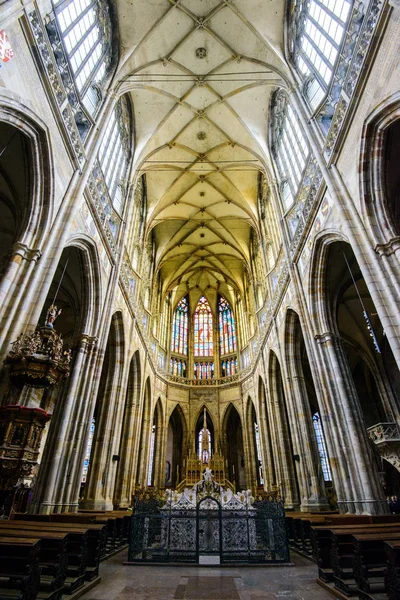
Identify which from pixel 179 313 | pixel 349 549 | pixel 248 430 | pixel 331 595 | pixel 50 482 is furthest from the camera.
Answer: pixel 179 313

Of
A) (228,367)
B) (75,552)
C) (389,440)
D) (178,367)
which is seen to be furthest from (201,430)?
(75,552)

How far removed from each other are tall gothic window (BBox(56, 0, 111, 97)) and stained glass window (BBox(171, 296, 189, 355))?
21987 millimetres

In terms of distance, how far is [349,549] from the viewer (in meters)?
5.25

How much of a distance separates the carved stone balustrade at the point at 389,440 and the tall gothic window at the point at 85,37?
1459cm

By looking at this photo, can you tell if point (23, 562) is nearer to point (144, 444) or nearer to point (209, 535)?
point (209, 535)

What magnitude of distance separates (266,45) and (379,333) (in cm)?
1475

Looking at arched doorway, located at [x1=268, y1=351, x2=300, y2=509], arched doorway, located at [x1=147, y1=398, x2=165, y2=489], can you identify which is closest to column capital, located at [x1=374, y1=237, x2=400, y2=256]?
arched doorway, located at [x1=268, y1=351, x2=300, y2=509]

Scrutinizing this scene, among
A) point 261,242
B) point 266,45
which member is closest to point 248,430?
point 261,242

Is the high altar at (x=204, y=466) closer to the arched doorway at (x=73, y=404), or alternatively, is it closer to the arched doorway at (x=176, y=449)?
the arched doorway at (x=176, y=449)

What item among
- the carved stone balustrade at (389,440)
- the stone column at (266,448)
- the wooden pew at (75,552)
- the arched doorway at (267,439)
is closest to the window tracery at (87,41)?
the wooden pew at (75,552)

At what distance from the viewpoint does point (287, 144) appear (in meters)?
16.3

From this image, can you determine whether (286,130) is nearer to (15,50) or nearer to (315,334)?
(315,334)

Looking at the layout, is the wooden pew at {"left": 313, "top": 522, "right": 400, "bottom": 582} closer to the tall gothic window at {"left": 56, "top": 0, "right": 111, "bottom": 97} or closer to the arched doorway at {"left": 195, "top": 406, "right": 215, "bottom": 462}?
the tall gothic window at {"left": 56, "top": 0, "right": 111, "bottom": 97}

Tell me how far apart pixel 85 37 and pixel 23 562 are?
15138 mm
